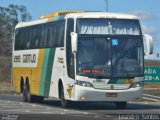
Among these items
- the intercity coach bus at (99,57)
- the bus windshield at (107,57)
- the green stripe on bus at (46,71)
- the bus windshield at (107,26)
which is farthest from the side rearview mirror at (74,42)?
the green stripe on bus at (46,71)

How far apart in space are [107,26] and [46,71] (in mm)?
4682

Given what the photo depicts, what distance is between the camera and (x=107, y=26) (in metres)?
27.9

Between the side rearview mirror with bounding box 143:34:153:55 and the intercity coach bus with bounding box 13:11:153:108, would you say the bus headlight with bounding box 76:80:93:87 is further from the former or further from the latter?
the side rearview mirror with bounding box 143:34:153:55

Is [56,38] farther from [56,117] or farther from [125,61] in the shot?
[56,117]

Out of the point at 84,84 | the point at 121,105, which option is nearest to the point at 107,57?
the point at 84,84

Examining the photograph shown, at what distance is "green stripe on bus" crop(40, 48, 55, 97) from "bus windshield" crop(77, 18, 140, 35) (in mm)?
2844

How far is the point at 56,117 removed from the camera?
74.8 ft

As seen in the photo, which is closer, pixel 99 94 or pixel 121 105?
pixel 99 94

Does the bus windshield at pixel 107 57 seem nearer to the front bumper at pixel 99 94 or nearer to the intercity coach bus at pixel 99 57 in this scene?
the intercity coach bus at pixel 99 57

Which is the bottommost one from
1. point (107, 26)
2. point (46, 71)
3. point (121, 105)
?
point (121, 105)

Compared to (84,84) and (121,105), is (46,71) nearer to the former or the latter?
(121,105)

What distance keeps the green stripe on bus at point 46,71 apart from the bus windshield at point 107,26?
284cm

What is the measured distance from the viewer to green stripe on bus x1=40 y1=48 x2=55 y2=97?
30578 mm

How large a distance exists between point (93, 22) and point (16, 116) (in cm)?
643
